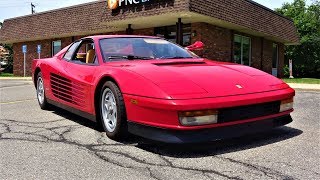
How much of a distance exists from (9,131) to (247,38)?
62.8 feet

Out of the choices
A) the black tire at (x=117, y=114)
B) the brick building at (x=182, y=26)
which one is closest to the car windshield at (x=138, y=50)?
the black tire at (x=117, y=114)

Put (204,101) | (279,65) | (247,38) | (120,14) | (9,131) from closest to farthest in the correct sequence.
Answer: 1. (204,101)
2. (9,131)
3. (120,14)
4. (247,38)
5. (279,65)

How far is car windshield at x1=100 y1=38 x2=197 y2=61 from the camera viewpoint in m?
4.88

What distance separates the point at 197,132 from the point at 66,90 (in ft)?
8.28

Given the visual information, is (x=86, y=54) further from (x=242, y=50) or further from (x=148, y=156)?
(x=242, y=50)

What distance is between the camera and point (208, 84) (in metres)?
3.90

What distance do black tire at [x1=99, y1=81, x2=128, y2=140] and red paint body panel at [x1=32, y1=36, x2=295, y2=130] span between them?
0.27ft

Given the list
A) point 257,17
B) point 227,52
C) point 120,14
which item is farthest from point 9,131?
point 257,17

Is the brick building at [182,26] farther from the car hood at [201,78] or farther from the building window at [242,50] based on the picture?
the car hood at [201,78]

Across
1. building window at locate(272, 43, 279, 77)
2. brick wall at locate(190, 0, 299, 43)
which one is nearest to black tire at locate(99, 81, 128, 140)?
brick wall at locate(190, 0, 299, 43)

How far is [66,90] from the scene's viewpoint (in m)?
5.40

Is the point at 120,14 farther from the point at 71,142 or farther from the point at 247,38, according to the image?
the point at 71,142

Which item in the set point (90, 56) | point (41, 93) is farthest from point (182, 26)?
point (90, 56)

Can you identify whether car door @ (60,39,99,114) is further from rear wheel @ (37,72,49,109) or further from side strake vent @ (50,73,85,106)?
rear wheel @ (37,72,49,109)
